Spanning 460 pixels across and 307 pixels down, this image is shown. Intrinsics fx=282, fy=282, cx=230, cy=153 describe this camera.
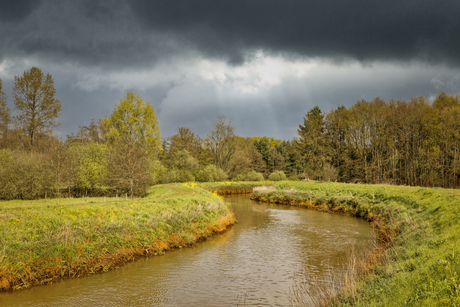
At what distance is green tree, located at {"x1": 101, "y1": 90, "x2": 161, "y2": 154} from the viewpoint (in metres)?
30.7

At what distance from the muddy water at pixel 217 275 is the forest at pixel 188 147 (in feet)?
35.9

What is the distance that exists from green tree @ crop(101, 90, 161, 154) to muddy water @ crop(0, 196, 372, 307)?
1712 cm

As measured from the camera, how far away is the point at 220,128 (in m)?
60.7

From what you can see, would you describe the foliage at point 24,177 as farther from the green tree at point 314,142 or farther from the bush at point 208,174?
the green tree at point 314,142

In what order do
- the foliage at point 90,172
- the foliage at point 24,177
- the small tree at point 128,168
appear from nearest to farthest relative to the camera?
the foliage at point 24,177 < the small tree at point 128,168 < the foliage at point 90,172

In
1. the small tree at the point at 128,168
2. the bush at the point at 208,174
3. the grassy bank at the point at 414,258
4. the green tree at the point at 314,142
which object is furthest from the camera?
the green tree at the point at 314,142

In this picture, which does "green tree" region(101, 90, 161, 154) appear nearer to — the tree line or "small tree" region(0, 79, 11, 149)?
"small tree" region(0, 79, 11, 149)

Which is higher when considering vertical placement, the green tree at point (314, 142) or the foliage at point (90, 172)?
the green tree at point (314, 142)

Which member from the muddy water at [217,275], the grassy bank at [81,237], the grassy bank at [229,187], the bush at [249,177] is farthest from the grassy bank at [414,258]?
the bush at [249,177]

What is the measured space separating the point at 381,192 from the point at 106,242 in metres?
23.3

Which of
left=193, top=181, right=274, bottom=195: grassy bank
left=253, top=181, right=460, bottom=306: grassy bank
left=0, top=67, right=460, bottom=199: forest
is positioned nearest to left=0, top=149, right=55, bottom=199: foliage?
left=0, top=67, right=460, bottom=199: forest

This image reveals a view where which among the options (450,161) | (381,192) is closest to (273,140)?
(450,161)

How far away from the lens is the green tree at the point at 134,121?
101 ft

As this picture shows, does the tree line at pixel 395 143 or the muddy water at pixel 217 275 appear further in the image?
the tree line at pixel 395 143
